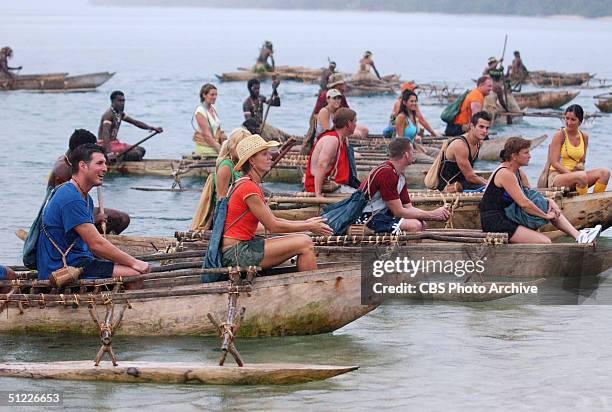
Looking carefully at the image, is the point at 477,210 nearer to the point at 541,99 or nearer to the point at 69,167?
the point at 69,167

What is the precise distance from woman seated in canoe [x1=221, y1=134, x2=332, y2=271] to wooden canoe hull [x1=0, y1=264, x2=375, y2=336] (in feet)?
0.68

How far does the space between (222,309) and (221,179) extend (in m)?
1.98

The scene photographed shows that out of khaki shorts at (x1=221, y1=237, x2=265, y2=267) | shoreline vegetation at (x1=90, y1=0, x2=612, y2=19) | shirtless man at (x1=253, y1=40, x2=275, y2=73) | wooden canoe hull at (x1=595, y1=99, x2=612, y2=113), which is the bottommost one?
khaki shorts at (x1=221, y1=237, x2=265, y2=267)

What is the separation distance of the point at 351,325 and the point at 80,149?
9.03ft

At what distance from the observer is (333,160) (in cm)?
1216

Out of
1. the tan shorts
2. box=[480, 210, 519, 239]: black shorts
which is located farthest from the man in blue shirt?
the tan shorts

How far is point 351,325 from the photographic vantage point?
396 inches

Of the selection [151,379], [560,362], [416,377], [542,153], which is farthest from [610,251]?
[542,153]

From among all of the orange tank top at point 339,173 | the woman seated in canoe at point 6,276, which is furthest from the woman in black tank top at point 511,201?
the woman seated in canoe at point 6,276

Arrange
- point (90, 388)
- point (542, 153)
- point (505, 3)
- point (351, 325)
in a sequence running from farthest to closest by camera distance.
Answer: point (505, 3) < point (542, 153) < point (351, 325) < point (90, 388)

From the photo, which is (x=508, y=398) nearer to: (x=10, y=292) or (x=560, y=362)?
(x=560, y=362)

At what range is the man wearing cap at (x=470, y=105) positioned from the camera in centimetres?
1833

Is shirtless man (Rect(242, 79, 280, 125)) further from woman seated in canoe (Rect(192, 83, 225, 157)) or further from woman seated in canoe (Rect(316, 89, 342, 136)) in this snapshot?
woman seated in canoe (Rect(316, 89, 342, 136))

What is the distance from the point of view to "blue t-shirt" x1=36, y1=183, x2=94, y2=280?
8805mm
